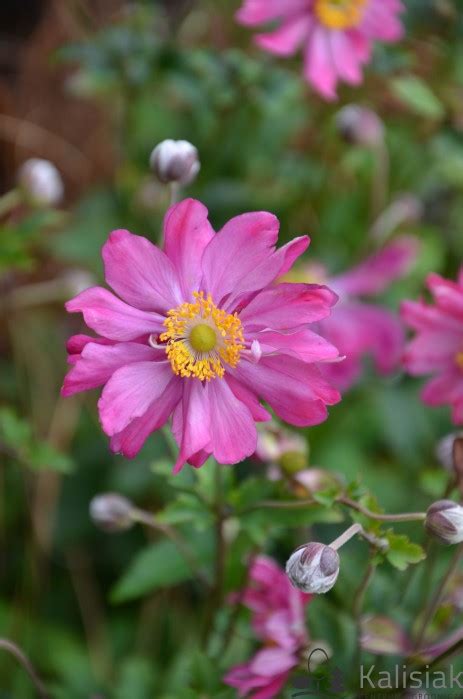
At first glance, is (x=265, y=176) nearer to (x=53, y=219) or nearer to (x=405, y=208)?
(x=405, y=208)

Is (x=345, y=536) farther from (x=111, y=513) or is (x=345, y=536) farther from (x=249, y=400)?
(x=111, y=513)

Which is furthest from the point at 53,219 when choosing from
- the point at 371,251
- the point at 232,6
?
the point at 232,6

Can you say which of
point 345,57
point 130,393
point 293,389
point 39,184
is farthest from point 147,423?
point 345,57

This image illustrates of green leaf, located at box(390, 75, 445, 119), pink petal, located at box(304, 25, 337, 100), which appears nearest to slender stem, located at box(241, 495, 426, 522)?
pink petal, located at box(304, 25, 337, 100)

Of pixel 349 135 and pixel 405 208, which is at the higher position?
pixel 349 135

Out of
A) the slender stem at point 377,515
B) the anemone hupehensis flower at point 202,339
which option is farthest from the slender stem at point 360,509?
the anemone hupehensis flower at point 202,339

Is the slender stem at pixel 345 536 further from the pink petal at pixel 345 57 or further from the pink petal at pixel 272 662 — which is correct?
the pink petal at pixel 345 57
